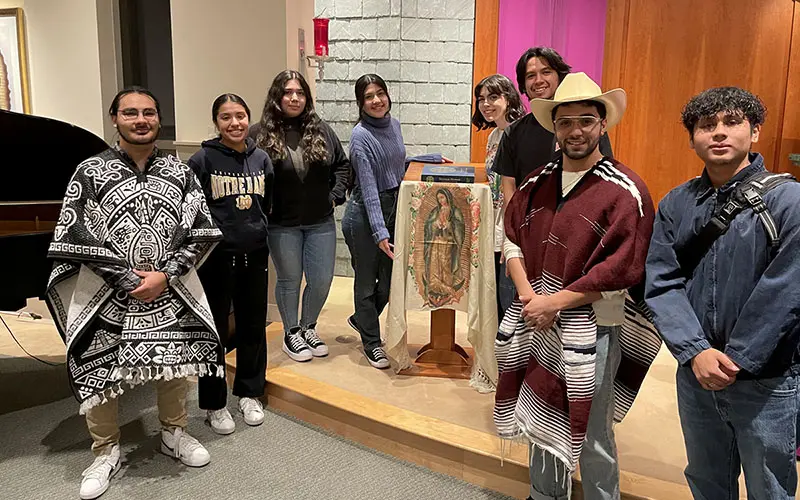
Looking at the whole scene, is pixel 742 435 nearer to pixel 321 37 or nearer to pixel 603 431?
pixel 603 431

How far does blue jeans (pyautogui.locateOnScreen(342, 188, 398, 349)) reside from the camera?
3.12 metres

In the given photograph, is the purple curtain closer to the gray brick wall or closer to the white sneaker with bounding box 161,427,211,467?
the gray brick wall

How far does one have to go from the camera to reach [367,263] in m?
3.16

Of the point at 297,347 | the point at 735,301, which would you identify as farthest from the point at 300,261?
the point at 735,301

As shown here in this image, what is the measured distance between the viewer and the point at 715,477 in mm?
1588

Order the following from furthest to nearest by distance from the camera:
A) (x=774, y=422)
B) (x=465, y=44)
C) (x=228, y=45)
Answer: (x=465, y=44) < (x=228, y=45) < (x=774, y=422)

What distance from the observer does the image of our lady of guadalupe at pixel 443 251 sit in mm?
2877

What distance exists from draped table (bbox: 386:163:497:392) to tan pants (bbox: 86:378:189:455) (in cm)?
97

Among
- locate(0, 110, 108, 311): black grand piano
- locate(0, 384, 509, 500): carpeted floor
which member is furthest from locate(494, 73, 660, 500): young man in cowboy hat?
locate(0, 110, 108, 311): black grand piano

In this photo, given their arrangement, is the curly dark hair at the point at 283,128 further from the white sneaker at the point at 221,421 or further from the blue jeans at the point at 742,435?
the blue jeans at the point at 742,435

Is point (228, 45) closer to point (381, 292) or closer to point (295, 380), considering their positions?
point (381, 292)

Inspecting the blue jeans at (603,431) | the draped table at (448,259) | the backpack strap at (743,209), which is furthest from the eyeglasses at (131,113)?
the backpack strap at (743,209)

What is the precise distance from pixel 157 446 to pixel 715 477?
2.11 metres

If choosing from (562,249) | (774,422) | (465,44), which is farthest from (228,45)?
(774,422)
